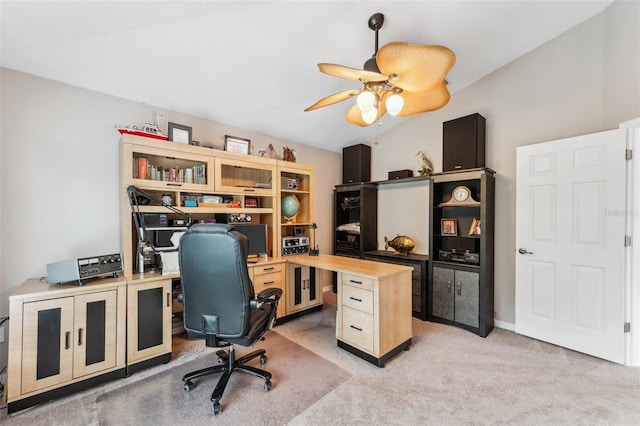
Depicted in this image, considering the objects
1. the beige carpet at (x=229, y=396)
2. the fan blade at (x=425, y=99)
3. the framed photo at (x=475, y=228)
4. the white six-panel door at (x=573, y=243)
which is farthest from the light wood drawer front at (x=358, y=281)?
the white six-panel door at (x=573, y=243)

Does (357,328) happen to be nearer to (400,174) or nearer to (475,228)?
(475,228)

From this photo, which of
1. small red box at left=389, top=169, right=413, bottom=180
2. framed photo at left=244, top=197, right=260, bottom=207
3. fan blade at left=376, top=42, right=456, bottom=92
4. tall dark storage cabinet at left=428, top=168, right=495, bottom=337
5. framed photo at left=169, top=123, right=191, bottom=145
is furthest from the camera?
small red box at left=389, top=169, right=413, bottom=180

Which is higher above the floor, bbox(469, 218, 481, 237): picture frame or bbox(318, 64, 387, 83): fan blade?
bbox(318, 64, 387, 83): fan blade

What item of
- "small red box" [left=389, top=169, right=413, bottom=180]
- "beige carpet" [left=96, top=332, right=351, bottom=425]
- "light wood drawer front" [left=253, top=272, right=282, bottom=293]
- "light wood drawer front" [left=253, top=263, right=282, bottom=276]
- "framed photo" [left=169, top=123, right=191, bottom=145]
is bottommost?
"beige carpet" [left=96, top=332, right=351, bottom=425]

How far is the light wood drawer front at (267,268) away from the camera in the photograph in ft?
9.88

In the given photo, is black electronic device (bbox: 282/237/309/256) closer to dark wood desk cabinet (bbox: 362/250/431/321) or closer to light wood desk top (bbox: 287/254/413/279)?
light wood desk top (bbox: 287/254/413/279)

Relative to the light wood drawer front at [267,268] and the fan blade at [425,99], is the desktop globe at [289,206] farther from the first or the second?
the fan blade at [425,99]

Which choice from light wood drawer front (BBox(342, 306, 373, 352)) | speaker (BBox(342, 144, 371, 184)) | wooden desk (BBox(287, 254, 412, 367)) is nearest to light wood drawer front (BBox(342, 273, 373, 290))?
wooden desk (BBox(287, 254, 412, 367))

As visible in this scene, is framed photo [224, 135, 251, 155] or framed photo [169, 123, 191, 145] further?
framed photo [224, 135, 251, 155]

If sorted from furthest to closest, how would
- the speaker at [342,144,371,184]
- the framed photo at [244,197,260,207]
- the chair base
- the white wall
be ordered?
the speaker at [342,144,371,184] → the framed photo at [244,197,260,207] → the white wall → the chair base

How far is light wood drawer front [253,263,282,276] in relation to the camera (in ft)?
9.88

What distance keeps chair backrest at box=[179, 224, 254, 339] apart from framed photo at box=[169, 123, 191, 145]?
54.1 inches

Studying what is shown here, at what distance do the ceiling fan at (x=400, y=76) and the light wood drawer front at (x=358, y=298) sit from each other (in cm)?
153

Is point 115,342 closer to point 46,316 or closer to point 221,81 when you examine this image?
point 46,316
